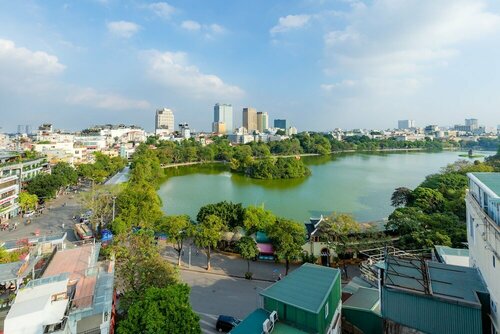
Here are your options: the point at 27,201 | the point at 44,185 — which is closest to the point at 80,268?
the point at 27,201

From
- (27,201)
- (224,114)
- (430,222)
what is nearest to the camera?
(430,222)

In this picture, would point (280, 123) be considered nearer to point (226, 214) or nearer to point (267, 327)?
point (226, 214)

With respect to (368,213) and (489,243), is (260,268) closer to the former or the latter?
(489,243)

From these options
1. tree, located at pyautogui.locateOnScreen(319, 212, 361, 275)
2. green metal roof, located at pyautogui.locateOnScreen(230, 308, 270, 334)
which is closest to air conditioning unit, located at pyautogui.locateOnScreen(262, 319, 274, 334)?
green metal roof, located at pyautogui.locateOnScreen(230, 308, 270, 334)

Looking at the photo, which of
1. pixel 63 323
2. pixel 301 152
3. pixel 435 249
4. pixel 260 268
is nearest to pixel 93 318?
pixel 63 323

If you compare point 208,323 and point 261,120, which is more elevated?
point 261,120

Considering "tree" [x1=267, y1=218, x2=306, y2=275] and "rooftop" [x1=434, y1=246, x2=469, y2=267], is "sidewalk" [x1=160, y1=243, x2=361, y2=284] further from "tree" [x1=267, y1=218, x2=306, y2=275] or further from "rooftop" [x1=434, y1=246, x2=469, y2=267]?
"rooftop" [x1=434, y1=246, x2=469, y2=267]
